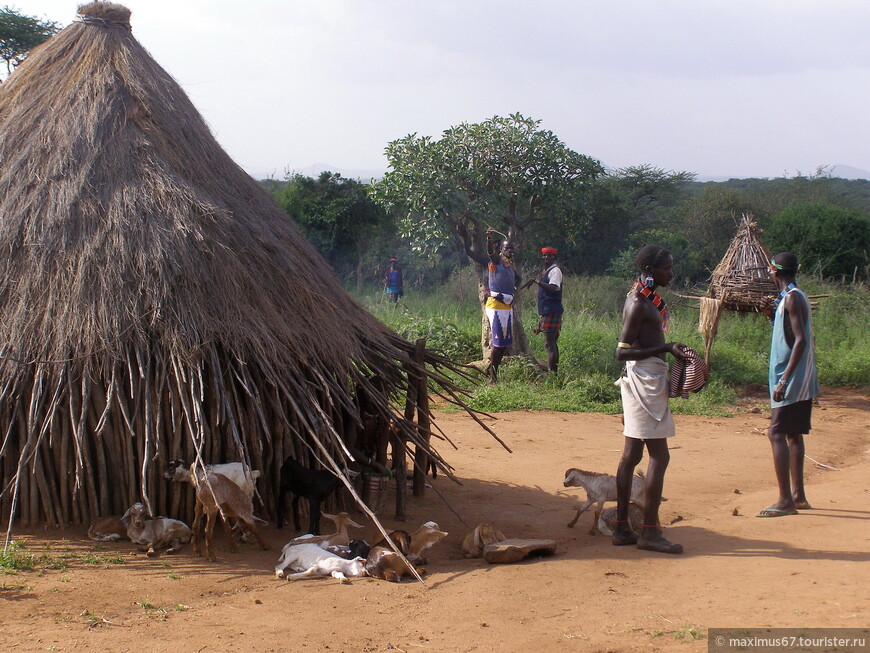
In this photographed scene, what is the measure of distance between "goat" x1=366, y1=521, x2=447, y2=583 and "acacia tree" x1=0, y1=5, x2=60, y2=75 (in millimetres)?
13497

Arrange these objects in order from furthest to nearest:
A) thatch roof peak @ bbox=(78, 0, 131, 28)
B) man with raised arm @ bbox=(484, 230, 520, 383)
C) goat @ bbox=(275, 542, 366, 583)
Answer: man with raised arm @ bbox=(484, 230, 520, 383)
thatch roof peak @ bbox=(78, 0, 131, 28)
goat @ bbox=(275, 542, 366, 583)

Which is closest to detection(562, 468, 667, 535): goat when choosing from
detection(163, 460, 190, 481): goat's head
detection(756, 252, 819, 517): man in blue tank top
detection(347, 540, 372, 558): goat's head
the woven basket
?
detection(756, 252, 819, 517): man in blue tank top

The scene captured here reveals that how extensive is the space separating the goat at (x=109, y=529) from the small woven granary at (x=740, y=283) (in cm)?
785

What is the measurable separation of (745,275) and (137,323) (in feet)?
26.7

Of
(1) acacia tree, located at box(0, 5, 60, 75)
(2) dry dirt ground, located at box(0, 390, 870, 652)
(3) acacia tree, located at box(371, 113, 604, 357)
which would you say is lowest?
(2) dry dirt ground, located at box(0, 390, 870, 652)

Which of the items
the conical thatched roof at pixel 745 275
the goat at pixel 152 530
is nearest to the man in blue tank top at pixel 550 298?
the conical thatched roof at pixel 745 275

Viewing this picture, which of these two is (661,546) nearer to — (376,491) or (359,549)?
(359,549)

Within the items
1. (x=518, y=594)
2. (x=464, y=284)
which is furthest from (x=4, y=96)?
(x=464, y=284)

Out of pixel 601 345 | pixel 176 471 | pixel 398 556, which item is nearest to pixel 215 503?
pixel 176 471

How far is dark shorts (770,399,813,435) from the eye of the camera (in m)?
5.43

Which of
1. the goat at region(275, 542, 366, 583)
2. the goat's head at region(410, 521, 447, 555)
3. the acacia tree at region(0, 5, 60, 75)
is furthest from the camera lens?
the acacia tree at region(0, 5, 60, 75)

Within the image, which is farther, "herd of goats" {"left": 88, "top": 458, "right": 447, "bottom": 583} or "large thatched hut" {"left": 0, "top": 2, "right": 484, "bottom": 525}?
"large thatched hut" {"left": 0, "top": 2, "right": 484, "bottom": 525}

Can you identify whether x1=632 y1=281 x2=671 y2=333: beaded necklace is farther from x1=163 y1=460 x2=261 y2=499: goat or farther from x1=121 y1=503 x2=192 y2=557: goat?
x1=121 y1=503 x2=192 y2=557: goat

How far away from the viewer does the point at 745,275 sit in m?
10.4
